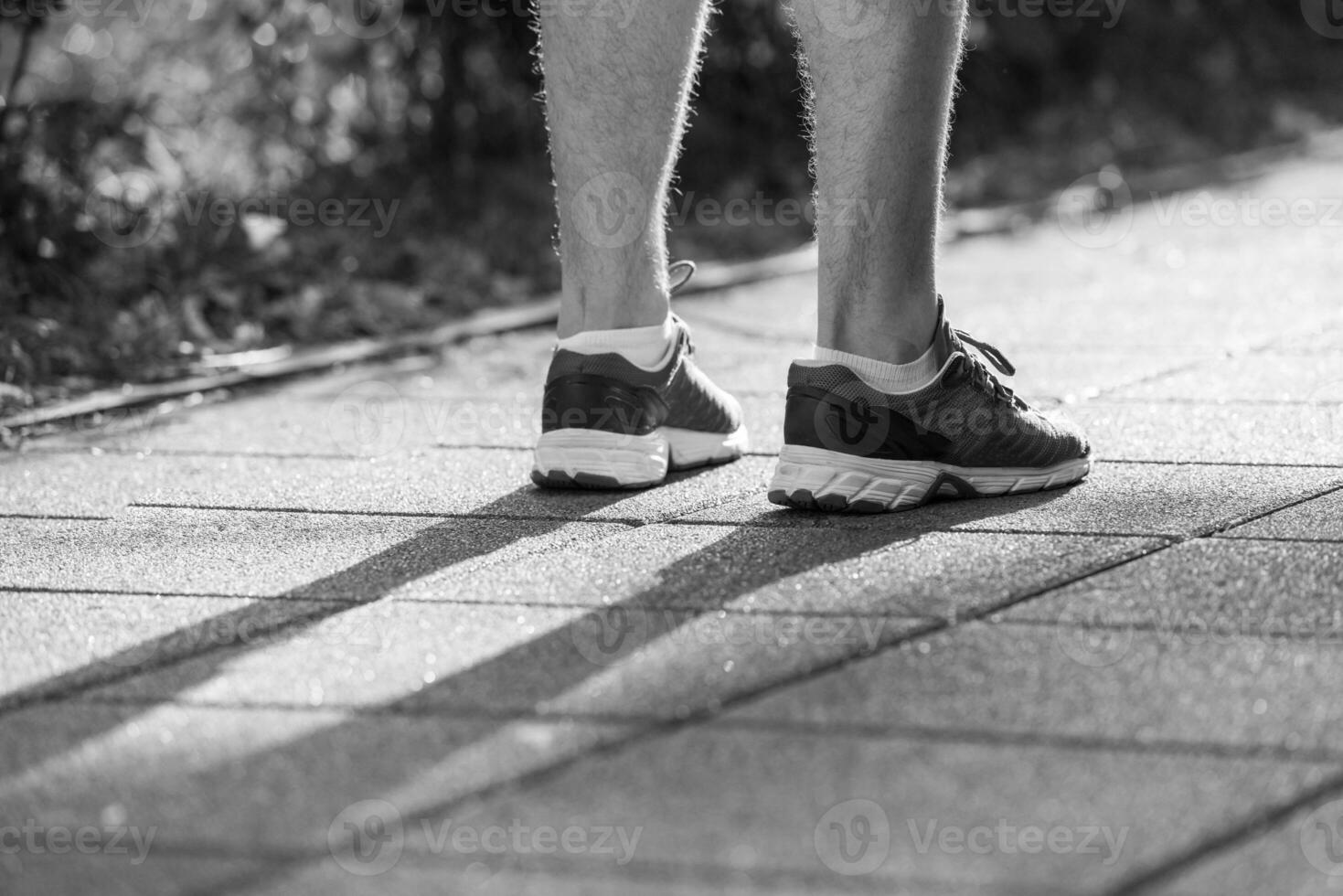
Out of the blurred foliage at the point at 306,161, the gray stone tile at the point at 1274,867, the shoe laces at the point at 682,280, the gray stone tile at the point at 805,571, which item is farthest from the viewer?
the blurred foliage at the point at 306,161

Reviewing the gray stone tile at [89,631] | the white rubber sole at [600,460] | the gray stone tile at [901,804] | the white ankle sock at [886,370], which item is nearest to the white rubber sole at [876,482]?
the white ankle sock at [886,370]

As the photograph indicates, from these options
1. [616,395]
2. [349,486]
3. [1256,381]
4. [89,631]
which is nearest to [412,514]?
[349,486]

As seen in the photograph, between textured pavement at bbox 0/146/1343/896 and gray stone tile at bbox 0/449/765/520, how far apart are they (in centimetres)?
1

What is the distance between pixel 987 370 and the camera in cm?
236

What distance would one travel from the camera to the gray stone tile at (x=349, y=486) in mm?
2344

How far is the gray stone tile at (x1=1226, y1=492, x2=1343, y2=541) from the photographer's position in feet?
6.47

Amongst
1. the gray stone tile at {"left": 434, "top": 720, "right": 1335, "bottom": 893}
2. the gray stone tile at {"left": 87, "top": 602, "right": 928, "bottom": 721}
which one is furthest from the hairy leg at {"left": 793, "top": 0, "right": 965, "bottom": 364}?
the gray stone tile at {"left": 434, "top": 720, "right": 1335, "bottom": 893}

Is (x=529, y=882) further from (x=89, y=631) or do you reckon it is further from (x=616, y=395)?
(x=616, y=395)

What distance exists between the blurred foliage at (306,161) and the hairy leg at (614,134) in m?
0.44

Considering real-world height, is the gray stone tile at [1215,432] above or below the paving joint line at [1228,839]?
above

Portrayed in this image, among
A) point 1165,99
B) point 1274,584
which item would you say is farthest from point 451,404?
point 1165,99

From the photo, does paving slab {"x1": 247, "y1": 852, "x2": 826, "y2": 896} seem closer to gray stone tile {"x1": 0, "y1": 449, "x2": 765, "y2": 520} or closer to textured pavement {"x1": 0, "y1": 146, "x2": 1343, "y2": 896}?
textured pavement {"x1": 0, "y1": 146, "x2": 1343, "y2": 896}

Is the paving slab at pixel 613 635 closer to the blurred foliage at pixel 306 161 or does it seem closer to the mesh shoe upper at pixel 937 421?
the mesh shoe upper at pixel 937 421

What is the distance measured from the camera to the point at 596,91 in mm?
2385
